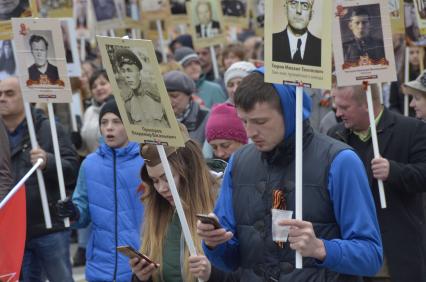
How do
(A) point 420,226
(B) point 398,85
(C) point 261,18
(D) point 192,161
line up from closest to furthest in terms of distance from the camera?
(D) point 192,161
(A) point 420,226
(B) point 398,85
(C) point 261,18

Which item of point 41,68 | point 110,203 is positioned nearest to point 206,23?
point 41,68

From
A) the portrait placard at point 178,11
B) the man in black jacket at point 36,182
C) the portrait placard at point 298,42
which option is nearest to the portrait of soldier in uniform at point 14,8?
the man in black jacket at point 36,182

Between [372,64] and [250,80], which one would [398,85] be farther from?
[250,80]

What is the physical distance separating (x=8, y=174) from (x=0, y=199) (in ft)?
0.67

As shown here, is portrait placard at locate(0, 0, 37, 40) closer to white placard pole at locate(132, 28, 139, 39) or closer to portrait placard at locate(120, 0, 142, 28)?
portrait placard at locate(120, 0, 142, 28)

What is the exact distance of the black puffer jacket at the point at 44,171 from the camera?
25.6ft

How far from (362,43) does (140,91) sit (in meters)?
2.13

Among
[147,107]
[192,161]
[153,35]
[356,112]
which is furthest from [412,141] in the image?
[153,35]

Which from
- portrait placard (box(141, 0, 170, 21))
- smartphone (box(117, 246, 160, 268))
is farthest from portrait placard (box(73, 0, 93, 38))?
smartphone (box(117, 246, 160, 268))

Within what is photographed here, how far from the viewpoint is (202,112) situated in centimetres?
912

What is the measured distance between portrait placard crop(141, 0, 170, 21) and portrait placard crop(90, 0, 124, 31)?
1.51ft

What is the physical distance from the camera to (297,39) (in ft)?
15.1

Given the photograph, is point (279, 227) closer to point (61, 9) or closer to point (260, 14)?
point (61, 9)

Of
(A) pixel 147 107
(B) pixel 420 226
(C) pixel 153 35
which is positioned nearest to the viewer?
(A) pixel 147 107
